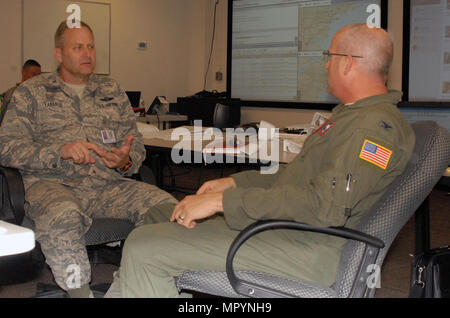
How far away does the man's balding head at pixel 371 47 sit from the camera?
161cm

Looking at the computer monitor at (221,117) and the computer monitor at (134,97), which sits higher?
the computer monitor at (134,97)

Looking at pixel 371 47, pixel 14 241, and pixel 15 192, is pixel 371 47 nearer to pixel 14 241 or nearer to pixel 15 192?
pixel 14 241

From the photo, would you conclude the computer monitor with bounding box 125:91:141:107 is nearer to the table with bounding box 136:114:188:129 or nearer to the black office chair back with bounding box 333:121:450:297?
the table with bounding box 136:114:188:129

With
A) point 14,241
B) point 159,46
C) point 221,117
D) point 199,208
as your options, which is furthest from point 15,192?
point 159,46

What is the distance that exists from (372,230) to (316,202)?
6.8 inches

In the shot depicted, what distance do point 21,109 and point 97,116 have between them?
14.6 inches

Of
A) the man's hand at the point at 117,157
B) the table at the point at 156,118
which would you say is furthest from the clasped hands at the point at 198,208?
the table at the point at 156,118

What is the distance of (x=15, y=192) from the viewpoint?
6.90 feet

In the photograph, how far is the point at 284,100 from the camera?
248 inches

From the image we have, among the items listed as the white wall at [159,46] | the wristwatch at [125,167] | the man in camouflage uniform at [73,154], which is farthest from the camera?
the white wall at [159,46]

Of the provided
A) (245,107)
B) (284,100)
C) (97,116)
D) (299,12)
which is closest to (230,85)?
(245,107)

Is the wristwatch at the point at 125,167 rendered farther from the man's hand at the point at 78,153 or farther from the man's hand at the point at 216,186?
the man's hand at the point at 216,186

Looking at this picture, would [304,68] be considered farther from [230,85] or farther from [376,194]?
[376,194]

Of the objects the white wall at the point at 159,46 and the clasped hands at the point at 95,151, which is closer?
the clasped hands at the point at 95,151
